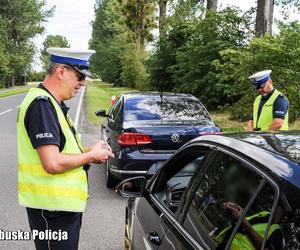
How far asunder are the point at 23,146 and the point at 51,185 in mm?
304

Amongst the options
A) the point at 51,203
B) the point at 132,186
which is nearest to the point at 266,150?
the point at 51,203

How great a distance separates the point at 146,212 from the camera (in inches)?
132

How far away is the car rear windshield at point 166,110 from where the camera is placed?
730 cm

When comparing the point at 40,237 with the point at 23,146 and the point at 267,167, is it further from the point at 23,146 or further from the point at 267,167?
the point at 267,167

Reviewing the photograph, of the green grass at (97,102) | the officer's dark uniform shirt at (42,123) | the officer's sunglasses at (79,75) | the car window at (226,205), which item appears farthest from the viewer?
the green grass at (97,102)

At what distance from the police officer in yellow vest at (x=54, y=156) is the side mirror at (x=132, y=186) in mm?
636

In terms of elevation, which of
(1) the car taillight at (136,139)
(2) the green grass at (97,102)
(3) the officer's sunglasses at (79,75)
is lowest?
(2) the green grass at (97,102)

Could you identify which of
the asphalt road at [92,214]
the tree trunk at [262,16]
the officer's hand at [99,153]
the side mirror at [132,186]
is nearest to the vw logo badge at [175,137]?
the asphalt road at [92,214]

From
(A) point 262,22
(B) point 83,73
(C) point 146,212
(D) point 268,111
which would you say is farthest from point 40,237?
(A) point 262,22

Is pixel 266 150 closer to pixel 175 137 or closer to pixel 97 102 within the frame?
pixel 175 137

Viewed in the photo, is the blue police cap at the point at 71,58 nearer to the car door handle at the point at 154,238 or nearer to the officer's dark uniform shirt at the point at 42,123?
the officer's dark uniform shirt at the point at 42,123

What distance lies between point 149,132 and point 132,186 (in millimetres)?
3109

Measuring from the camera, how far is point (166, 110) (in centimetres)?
748

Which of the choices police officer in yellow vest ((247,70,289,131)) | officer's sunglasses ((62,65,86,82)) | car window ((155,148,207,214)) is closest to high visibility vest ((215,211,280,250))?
car window ((155,148,207,214))
